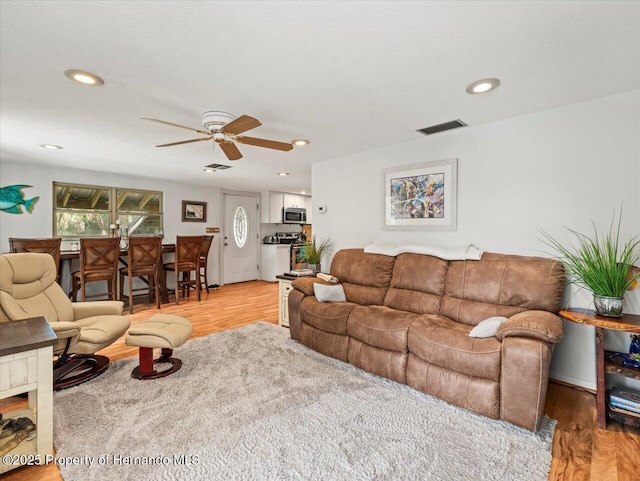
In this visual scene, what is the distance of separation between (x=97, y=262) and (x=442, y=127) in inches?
179

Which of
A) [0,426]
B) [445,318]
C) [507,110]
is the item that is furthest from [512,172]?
[0,426]

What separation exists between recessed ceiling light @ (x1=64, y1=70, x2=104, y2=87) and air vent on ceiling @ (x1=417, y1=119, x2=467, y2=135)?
255 cm

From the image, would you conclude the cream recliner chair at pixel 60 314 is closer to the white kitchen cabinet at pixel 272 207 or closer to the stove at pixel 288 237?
the white kitchen cabinet at pixel 272 207

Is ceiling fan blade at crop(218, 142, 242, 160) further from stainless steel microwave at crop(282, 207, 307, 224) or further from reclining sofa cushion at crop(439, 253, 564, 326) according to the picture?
stainless steel microwave at crop(282, 207, 307, 224)

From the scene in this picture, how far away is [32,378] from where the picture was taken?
5.21ft

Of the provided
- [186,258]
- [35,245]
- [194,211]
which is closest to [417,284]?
[186,258]

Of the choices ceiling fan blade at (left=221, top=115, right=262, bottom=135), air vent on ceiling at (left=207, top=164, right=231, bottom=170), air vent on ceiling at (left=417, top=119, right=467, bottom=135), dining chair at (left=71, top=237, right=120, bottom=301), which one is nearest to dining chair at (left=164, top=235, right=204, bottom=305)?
dining chair at (left=71, top=237, right=120, bottom=301)

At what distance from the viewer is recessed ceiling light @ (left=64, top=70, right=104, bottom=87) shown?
1864 millimetres

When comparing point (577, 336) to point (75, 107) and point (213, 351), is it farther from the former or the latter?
point (75, 107)

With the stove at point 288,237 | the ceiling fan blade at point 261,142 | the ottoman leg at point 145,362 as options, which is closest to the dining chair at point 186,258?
the stove at point 288,237

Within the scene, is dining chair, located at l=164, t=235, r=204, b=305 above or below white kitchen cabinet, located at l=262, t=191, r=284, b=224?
below

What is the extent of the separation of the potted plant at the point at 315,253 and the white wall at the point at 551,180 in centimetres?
111

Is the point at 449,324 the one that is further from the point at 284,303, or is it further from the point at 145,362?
the point at 145,362

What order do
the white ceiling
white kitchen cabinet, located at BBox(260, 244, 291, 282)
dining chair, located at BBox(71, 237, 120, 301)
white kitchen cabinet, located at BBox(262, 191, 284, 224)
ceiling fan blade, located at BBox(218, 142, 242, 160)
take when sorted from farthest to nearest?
white kitchen cabinet, located at BBox(262, 191, 284, 224) < white kitchen cabinet, located at BBox(260, 244, 291, 282) < dining chair, located at BBox(71, 237, 120, 301) < ceiling fan blade, located at BBox(218, 142, 242, 160) < the white ceiling
